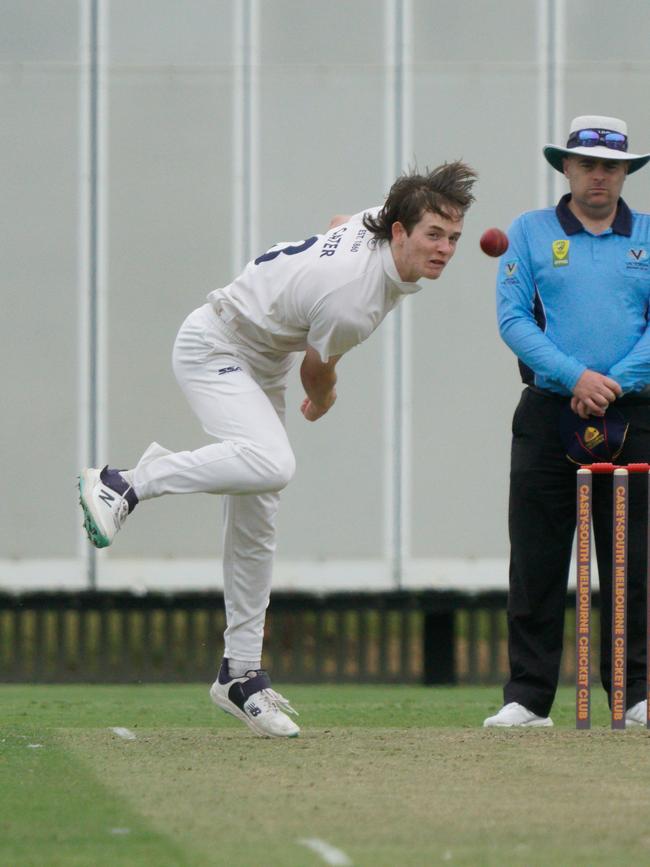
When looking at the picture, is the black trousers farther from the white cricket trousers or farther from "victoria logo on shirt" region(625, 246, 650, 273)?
the white cricket trousers

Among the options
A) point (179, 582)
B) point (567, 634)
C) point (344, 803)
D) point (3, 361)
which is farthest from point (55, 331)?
point (344, 803)

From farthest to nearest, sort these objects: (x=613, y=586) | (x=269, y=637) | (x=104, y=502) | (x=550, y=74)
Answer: (x=269, y=637)
(x=550, y=74)
(x=613, y=586)
(x=104, y=502)

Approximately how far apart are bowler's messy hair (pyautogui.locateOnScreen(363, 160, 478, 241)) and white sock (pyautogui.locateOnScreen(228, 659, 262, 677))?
4.64 ft

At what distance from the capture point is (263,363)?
19.2 feet

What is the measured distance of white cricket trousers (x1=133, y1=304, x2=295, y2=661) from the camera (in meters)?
5.51

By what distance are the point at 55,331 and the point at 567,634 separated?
14.0 ft

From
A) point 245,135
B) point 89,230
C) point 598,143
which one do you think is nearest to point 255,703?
point 598,143

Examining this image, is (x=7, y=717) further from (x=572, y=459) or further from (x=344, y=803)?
(x=344, y=803)

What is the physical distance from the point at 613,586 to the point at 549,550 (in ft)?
1.50

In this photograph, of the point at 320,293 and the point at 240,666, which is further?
the point at 240,666

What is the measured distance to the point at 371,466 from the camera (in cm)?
1016

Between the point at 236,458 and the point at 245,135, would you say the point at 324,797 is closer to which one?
the point at 236,458

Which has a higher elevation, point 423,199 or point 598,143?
point 598,143

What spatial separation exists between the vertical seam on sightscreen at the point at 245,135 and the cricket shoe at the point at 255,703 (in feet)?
15.0
